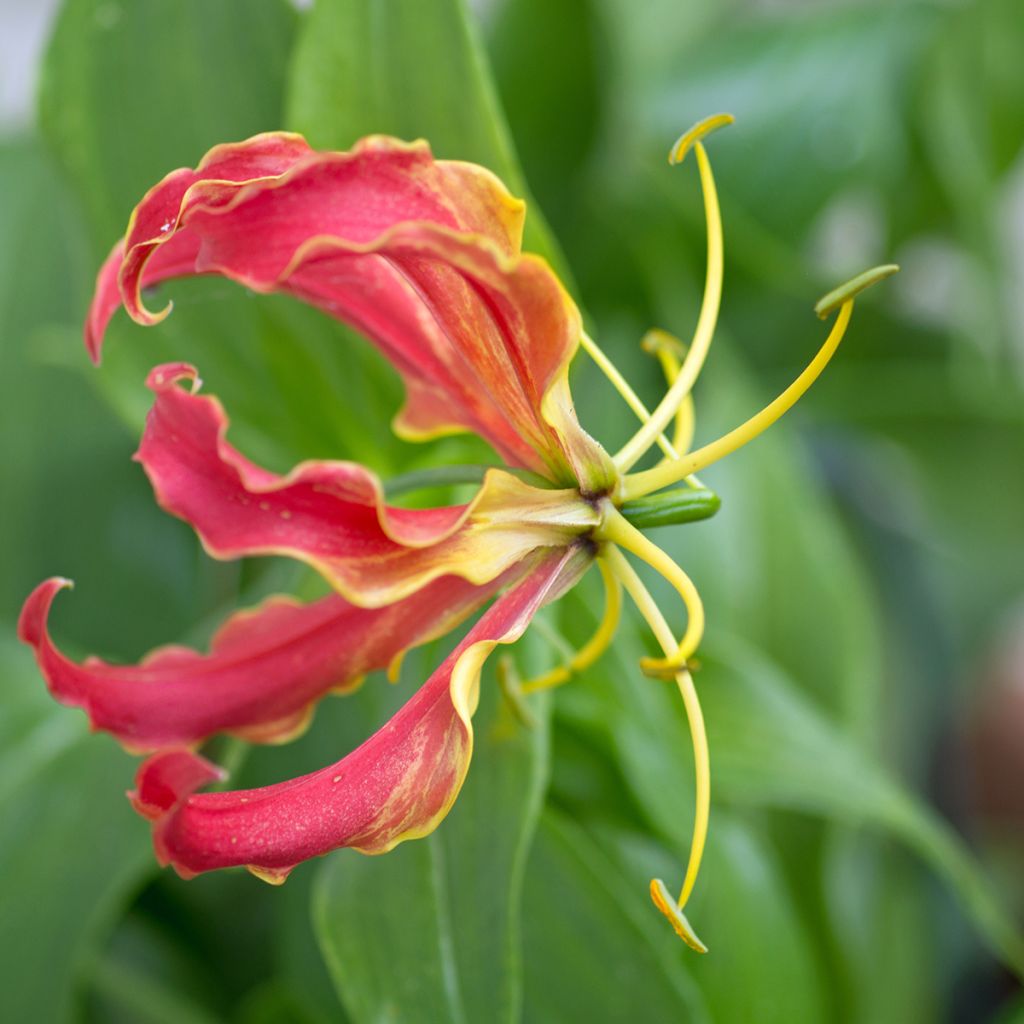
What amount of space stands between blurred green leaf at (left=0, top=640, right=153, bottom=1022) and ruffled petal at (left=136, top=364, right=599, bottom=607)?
0.26 metres

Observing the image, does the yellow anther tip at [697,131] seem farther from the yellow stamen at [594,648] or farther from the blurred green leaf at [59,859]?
the blurred green leaf at [59,859]

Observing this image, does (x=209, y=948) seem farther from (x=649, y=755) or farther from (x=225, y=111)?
(x=225, y=111)

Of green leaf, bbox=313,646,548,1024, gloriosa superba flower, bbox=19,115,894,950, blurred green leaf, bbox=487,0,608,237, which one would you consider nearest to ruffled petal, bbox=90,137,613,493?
gloriosa superba flower, bbox=19,115,894,950

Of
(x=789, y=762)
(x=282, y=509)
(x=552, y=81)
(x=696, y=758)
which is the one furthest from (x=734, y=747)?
(x=552, y=81)

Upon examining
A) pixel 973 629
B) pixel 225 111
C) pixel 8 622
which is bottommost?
pixel 973 629

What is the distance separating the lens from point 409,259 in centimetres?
37

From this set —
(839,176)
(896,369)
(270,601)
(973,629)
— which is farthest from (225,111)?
(973,629)

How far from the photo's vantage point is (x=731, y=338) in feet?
3.79

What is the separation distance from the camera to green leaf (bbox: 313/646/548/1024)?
46 cm

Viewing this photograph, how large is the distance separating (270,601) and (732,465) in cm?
51

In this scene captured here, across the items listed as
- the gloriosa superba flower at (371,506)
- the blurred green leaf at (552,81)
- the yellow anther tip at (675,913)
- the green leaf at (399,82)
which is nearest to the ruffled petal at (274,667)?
the gloriosa superba flower at (371,506)

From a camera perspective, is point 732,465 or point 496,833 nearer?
point 496,833

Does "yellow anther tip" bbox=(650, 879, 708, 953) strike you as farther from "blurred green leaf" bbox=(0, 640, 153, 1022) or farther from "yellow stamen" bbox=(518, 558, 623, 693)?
"blurred green leaf" bbox=(0, 640, 153, 1022)

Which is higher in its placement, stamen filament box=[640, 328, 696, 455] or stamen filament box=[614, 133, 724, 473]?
stamen filament box=[614, 133, 724, 473]
